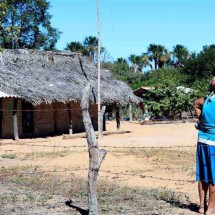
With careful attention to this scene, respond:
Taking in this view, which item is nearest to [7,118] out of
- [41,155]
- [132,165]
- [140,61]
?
[41,155]

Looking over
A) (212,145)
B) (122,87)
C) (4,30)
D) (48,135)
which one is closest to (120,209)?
(212,145)

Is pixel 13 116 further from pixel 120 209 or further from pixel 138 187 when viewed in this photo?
pixel 120 209

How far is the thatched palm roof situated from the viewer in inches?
752

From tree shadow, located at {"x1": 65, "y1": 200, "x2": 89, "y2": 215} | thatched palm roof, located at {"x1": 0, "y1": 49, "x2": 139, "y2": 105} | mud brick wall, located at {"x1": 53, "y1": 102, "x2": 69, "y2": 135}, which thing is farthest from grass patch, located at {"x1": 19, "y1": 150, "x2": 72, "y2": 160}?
mud brick wall, located at {"x1": 53, "y1": 102, "x2": 69, "y2": 135}

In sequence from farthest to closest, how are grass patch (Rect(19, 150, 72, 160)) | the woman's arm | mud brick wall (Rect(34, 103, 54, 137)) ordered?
mud brick wall (Rect(34, 103, 54, 137)), grass patch (Rect(19, 150, 72, 160)), the woman's arm

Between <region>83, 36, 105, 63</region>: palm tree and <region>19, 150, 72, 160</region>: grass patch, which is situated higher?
<region>83, 36, 105, 63</region>: palm tree

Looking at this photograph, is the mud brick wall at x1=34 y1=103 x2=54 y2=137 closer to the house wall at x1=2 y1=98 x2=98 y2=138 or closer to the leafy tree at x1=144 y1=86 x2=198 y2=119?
the house wall at x1=2 y1=98 x2=98 y2=138

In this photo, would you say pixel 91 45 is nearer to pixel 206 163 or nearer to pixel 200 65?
pixel 200 65

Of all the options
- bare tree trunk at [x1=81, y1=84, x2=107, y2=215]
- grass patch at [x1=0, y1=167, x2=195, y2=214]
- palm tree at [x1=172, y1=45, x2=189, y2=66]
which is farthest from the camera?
palm tree at [x1=172, y1=45, x2=189, y2=66]

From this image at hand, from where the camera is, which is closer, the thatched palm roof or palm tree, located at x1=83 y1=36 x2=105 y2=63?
the thatched palm roof

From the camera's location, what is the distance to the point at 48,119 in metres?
21.8

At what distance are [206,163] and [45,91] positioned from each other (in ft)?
48.2

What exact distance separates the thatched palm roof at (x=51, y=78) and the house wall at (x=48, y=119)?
103 cm

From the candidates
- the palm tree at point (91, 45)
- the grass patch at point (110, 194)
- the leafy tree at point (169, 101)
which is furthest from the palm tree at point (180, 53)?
the grass patch at point (110, 194)
